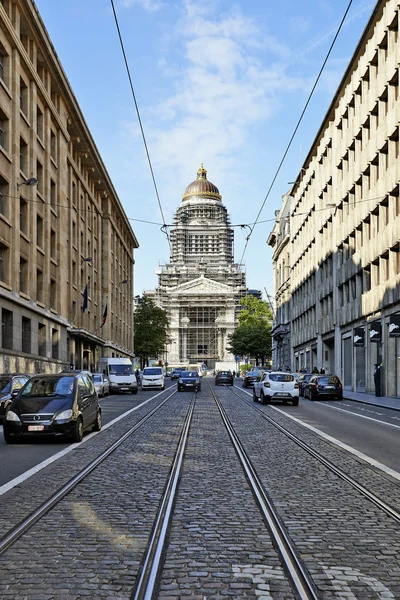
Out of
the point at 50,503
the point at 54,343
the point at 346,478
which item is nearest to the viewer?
the point at 50,503

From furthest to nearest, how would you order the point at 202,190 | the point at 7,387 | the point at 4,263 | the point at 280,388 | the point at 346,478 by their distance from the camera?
the point at 202,190, the point at 4,263, the point at 280,388, the point at 7,387, the point at 346,478

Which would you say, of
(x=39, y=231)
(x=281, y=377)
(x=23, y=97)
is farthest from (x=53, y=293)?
(x=281, y=377)

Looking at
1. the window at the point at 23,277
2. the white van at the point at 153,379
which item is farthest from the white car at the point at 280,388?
the white van at the point at 153,379

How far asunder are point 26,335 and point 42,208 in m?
8.28

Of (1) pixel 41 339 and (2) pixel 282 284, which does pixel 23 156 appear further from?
(2) pixel 282 284

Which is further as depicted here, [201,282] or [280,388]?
[201,282]

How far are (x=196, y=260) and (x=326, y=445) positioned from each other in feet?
479

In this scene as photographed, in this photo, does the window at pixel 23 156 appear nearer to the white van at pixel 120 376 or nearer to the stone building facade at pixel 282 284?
the white van at pixel 120 376

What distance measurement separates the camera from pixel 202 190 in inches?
6452

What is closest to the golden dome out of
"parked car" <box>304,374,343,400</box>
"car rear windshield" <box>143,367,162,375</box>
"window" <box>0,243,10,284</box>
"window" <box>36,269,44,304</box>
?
"car rear windshield" <box>143,367,162,375</box>

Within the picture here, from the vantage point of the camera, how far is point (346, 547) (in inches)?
251

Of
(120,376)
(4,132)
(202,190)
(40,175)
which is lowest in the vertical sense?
(120,376)

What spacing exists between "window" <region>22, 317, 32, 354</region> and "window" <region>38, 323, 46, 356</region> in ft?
8.76

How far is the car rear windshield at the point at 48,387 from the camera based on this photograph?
16.1m
